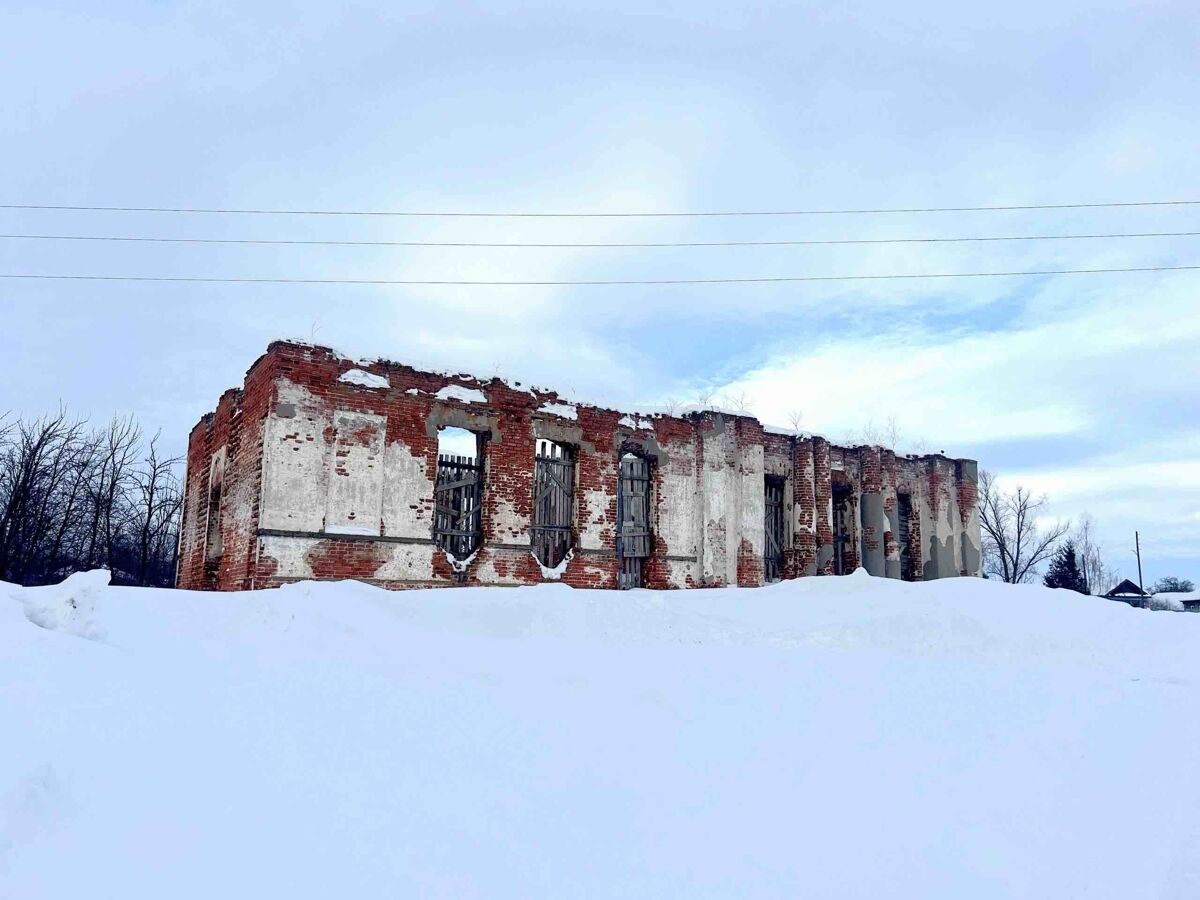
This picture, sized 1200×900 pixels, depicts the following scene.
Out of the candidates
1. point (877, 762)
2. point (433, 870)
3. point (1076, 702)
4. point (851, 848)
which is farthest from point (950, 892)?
point (1076, 702)

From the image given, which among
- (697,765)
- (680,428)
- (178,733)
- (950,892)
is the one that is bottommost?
(950,892)

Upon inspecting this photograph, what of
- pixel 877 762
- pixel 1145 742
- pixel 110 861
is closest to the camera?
pixel 110 861

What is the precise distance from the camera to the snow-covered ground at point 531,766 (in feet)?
8.91

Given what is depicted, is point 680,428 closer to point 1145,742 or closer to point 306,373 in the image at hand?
point 306,373

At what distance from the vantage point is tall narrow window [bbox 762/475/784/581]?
17.2 meters

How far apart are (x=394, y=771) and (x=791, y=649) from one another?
4.77 metres

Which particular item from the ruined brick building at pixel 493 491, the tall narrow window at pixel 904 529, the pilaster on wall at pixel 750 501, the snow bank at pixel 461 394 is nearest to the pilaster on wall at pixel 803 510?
the ruined brick building at pixel 493 491

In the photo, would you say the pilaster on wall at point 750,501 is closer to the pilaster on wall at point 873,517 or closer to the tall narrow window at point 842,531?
the tall narrow window at point 842,531

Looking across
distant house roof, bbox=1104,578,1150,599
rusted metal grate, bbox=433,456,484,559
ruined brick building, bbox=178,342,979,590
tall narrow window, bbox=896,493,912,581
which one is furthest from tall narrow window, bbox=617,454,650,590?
distant house roof, bbox=1104,578,1150,599

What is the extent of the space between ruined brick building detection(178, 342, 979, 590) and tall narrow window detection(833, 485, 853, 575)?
5 cm

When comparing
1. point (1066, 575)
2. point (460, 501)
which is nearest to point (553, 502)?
point (460, 501)

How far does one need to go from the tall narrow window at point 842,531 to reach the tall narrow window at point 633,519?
19.2 feet

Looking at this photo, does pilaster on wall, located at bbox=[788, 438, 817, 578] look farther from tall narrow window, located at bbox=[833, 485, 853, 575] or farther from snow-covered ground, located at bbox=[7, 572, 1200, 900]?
snow-covered ground, located at bbox=[7, 572, 1200, 900]

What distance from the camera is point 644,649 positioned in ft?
22.1
